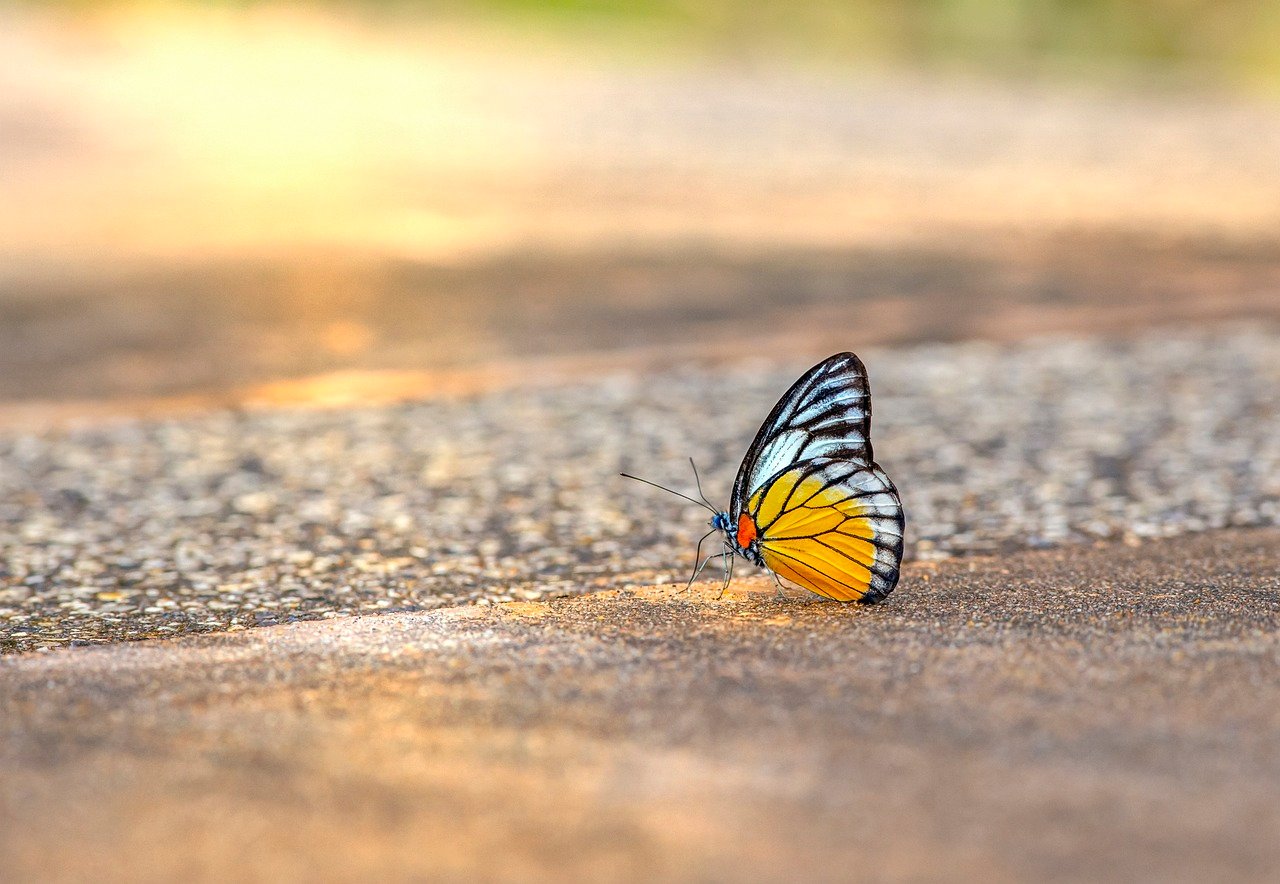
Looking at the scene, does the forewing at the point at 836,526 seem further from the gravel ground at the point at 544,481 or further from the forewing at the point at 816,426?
the gravel ground at the point at 544,481

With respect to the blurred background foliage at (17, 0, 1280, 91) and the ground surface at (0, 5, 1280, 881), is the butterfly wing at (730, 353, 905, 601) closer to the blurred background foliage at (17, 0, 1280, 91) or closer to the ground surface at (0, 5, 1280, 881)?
the ground surface at (0, 5, 1280, 881)

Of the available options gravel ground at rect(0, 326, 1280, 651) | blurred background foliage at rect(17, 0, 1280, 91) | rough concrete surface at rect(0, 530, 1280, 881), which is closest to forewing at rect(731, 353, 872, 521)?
rough concrete surface at rect(0, 530, 1280, 881)

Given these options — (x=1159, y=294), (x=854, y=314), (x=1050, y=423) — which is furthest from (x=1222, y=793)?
(x=1159, y=294)

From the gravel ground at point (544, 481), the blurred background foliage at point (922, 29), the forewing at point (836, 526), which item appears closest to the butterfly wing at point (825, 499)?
the forewing at point (836, 526)

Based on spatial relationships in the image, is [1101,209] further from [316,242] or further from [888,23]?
[888,23]

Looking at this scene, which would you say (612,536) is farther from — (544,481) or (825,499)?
(825,499)
